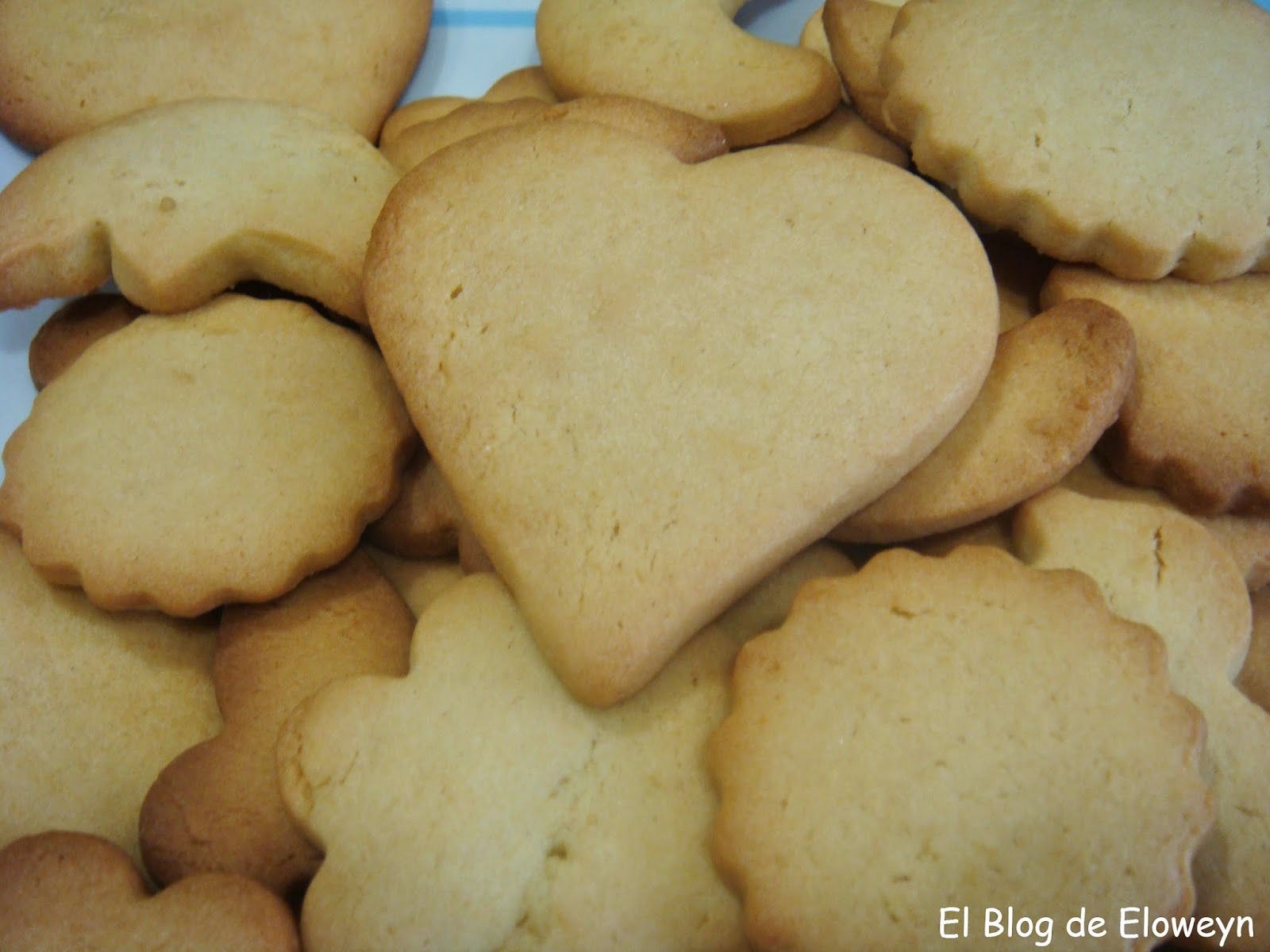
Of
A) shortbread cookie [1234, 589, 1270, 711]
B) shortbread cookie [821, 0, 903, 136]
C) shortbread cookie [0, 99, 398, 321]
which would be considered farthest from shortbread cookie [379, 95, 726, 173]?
shortbread cookie [1234, 589, 1270, 711]

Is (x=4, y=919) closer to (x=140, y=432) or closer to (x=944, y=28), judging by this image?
(x=140, y=432)

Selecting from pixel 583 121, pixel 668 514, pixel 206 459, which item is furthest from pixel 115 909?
pixel 583 121

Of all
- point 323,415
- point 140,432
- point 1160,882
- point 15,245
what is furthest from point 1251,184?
point 15,245

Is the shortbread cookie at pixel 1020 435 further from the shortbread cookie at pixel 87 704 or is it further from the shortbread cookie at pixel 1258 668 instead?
the shortbread cookie at pixel 87 704

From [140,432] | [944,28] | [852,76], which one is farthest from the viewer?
[852,76]

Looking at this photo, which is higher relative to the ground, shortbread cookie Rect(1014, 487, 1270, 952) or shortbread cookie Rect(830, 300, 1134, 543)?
shortbread cookie Rect(830, 300, 1134, 543)

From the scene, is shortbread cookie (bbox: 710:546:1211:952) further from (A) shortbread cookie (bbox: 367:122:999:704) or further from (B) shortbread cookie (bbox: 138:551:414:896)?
(B) shortbread cookie (bbox: 138:551:414:896)
